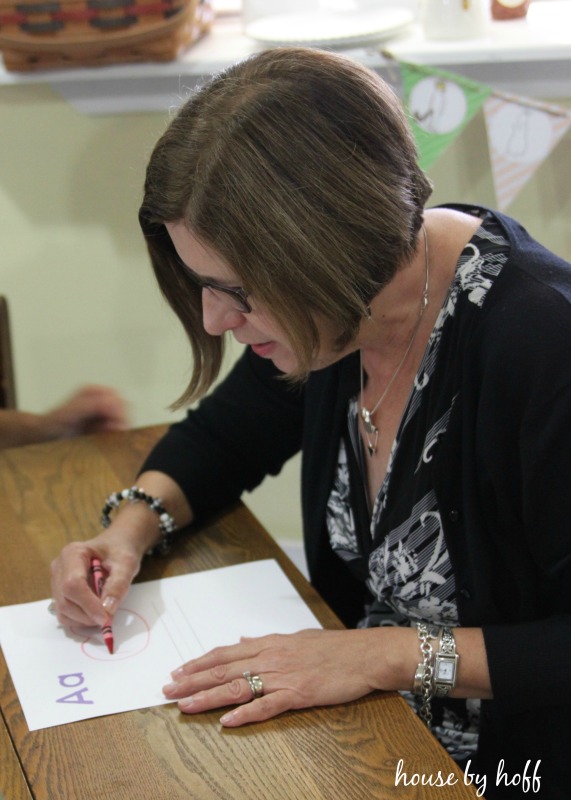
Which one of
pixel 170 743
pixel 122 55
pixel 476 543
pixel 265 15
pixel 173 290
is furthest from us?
pixel 265 15

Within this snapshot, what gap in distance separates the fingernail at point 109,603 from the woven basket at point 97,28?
119 centimetres

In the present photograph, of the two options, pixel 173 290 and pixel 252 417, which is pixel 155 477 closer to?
pixel 252 417

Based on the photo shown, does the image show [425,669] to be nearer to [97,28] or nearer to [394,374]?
[394,374]

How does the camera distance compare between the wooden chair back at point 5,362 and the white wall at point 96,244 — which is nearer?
the wooden chair back at point 5,362

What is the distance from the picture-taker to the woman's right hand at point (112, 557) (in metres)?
1.16

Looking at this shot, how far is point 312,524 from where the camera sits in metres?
1.40

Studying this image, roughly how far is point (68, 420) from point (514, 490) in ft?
2.77

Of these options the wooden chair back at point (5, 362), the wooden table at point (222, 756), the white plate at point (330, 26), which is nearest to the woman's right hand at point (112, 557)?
the wooden table at point (222, 756)

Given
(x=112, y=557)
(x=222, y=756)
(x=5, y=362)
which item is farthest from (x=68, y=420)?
(x=222, y=756)

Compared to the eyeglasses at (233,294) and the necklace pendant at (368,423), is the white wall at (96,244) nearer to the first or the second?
the necklace pendant at (368,423)

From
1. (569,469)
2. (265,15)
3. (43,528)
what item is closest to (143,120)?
(265,15)

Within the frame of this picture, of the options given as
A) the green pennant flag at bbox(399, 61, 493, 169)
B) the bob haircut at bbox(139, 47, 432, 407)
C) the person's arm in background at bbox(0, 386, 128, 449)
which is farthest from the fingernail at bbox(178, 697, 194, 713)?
the green pennant flag at bbox(399, 61, 493, 169)

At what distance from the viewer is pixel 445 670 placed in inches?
41.1

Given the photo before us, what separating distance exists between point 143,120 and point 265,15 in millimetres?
342
